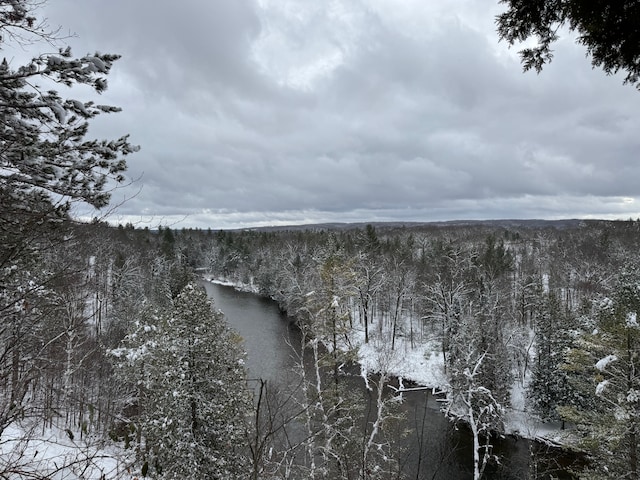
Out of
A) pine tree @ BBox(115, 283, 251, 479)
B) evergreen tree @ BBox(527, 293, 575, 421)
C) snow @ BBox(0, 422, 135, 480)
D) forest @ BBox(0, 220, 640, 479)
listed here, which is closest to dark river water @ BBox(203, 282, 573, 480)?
forest @ BBox(0, 220, 640, 479)

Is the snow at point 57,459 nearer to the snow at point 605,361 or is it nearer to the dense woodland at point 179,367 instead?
the dense woodland at point 179,367

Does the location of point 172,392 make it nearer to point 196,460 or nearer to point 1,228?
point 196,460

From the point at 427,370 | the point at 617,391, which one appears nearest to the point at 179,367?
the point at 617,391

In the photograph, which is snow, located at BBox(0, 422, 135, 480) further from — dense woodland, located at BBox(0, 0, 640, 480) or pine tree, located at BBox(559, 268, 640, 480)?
pine tree, located at BBox(559, 268, 640, 480)

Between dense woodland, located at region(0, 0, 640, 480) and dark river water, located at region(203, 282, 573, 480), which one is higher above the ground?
dense woodland, located at region(0, 0, 640, 480)

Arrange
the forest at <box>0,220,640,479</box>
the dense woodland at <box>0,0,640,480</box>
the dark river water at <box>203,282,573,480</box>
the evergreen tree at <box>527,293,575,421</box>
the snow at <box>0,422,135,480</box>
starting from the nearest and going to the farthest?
1. the snow at <box>0,422,135,480</box>
2. the dense woodland at <box>0,0,640,480</box>
3. the forest at <box>0,220,640,479</box>
4. the dark river water at <box>203,282,573,480</box>
5. the evergreen tree at <box>527,293,575,421</box>

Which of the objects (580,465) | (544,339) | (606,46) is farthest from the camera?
(544,339)

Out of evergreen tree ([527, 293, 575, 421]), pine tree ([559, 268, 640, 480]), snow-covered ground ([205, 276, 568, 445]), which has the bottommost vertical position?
snow-covered ground ([205, 276, 568, 445])

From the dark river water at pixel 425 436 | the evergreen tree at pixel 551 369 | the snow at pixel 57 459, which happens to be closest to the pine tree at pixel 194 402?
the snow at pixel 57 459

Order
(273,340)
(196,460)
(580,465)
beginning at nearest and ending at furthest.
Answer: (196,460)
(580,465)
(273,340)

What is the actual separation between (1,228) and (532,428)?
973 inches

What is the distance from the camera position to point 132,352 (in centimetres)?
1252

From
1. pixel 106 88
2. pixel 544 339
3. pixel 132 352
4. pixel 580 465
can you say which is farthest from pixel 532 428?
pixel 106 88

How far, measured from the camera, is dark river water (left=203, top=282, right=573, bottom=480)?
14953 mm
